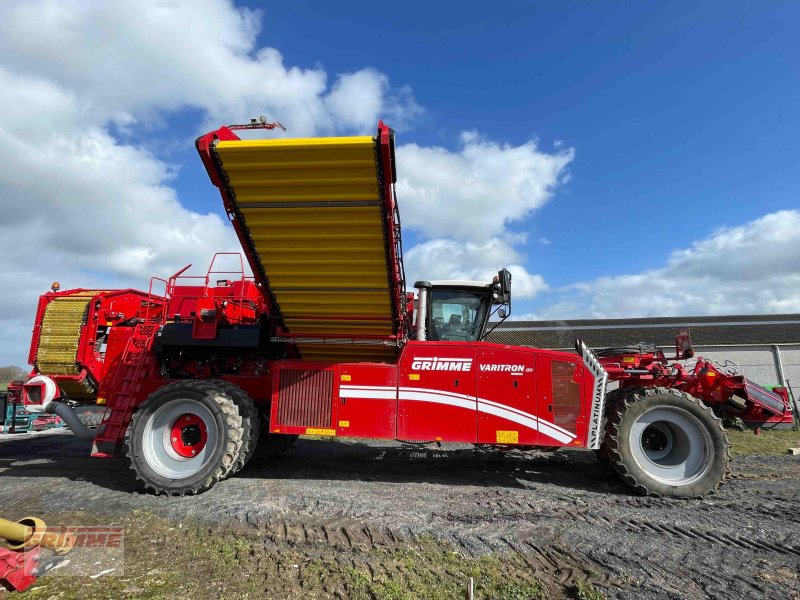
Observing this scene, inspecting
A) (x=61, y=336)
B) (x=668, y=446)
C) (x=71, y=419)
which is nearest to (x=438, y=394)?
(x=668, y=446)

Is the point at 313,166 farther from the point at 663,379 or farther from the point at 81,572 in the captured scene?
the point at 663,379

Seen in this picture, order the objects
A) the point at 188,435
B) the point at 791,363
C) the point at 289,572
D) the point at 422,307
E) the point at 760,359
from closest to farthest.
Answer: the point at 289,572 < the point at 188,435 < the point at 422,307 < the point at 791,363 < the point at 760,359

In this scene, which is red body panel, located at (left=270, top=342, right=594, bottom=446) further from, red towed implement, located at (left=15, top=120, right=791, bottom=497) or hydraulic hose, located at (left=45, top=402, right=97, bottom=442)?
hydraulic hose, located at (left=45, top=402, right=97, bottom=442)

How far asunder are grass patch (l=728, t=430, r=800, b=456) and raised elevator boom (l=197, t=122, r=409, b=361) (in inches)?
319

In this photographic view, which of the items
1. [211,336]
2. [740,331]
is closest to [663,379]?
[211,336]

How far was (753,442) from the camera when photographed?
10.5 meters

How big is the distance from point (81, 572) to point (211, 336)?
3.37 meters

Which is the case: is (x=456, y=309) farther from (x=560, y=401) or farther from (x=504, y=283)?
(x=560, y=401)

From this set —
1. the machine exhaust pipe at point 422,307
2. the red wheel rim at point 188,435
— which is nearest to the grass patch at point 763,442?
the machine exhaust pipe at point 422,307

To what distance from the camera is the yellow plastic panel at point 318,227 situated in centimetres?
450

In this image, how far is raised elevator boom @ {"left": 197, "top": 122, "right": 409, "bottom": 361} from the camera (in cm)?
450

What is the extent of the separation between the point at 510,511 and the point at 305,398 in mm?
2978

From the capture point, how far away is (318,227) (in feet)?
16.6

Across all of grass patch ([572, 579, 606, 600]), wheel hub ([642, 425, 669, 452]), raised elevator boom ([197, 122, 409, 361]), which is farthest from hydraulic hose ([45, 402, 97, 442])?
wheel hub ([642, 425, 669, 452])
